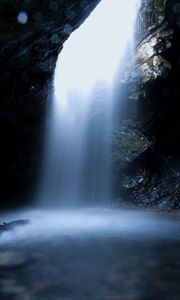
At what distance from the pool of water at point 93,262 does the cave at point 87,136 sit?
0.29 ft

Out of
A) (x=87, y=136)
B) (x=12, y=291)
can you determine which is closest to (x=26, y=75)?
(x=87, y=136)

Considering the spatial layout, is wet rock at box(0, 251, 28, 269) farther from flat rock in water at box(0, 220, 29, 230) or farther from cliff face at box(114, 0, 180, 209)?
cliff face at box(114, 0, 180, 209)

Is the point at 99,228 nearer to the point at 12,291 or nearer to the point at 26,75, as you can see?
the point at 12,291

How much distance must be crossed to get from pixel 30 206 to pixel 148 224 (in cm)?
825

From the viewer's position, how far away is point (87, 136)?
17047 mm

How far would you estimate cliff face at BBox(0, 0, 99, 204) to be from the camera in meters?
8.95

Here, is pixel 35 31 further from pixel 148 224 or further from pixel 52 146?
pixel 52 146

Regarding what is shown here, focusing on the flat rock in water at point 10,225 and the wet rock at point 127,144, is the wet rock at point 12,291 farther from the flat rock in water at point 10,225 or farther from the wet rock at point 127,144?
the wet rock at point 127,144

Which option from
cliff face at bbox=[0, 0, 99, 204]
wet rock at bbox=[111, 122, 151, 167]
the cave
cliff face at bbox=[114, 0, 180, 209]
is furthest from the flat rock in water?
wet rock at bbox=[111, 122, 151, 167]

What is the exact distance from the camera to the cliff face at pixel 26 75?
8953 mm

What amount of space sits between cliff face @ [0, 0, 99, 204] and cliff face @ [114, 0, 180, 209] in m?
4.79

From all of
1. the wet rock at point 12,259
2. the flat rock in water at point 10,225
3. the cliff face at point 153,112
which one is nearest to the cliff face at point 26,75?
the cliff face at point 153,112

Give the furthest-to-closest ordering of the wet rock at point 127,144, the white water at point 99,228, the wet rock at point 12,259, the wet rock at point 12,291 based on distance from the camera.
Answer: the wet rock at point 127,144 → the white water at point 99,228 → the wet rock at point 12,259 → the wet rock at point 12,291

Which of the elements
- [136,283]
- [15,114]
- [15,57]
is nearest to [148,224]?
[136,283]
